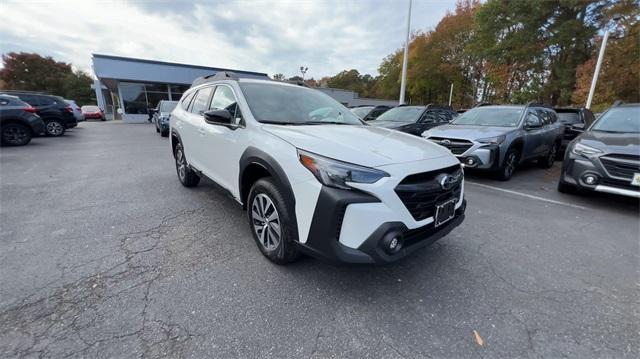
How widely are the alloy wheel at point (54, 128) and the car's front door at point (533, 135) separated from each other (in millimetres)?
16432

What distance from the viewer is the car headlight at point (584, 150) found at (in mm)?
4245

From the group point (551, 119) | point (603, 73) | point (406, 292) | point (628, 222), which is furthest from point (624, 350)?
point (603, 73)

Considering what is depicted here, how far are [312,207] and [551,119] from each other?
323 inches

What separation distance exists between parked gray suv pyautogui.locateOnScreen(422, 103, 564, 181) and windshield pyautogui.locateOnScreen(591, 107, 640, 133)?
1149 mm

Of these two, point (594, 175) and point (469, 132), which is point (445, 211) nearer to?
point (594, 175)

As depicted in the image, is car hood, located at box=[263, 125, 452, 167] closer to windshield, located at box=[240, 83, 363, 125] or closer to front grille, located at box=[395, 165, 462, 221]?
front grille, located at box=[395, 165, 462, 221]

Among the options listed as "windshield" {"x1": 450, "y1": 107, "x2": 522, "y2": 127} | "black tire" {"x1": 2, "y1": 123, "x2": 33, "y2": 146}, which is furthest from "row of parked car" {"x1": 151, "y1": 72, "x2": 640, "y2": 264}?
"black tire" {"x1": 2, "y1": 123, "x2": 33, "y2": 146}

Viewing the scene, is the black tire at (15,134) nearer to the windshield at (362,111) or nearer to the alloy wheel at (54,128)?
the alloy wheel at (54,128)

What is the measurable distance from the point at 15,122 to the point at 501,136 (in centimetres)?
1359

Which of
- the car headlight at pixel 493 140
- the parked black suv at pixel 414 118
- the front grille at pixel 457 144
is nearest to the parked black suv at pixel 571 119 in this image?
the parked black suv at pixel 414 118

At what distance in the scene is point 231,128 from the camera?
297cm

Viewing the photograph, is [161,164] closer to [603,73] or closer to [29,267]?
[29,267]

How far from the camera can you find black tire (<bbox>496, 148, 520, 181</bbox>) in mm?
5656

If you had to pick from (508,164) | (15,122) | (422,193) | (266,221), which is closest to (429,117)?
(508,164)
